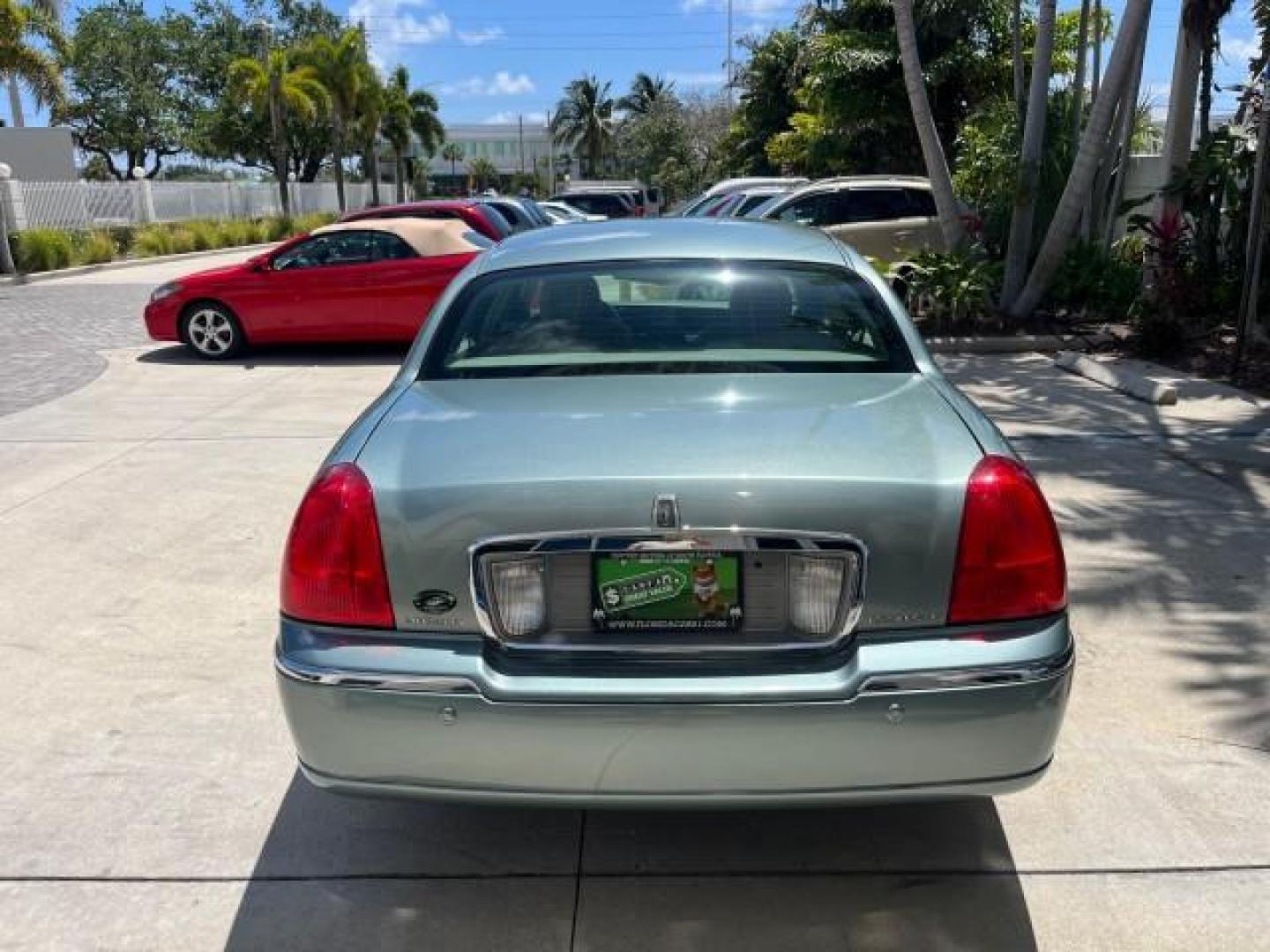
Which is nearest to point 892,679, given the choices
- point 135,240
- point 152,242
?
point 152,242

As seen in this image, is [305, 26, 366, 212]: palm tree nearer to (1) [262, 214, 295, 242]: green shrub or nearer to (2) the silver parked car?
(1) [262, 214, 295, 242]: green shrub

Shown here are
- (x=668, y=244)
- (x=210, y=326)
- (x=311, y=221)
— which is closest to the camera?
(x=668, y=244)

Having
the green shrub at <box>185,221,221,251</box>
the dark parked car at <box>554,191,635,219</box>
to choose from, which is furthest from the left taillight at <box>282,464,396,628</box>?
the green shrub at <box>185,221,221,251</box>

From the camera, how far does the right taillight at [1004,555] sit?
245 centimetres

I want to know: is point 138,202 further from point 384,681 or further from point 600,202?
point 384,681

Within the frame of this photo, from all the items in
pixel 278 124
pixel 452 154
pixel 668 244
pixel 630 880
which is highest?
pixel 452 154

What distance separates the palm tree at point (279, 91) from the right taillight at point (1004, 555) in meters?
37.3

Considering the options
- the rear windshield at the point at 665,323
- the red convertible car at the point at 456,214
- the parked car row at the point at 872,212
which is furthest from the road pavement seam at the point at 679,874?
the parked car row at the point at 872,212

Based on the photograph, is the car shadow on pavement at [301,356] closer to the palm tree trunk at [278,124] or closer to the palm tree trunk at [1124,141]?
the palm tree trunk at [1124,141]

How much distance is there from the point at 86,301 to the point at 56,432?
11.0m

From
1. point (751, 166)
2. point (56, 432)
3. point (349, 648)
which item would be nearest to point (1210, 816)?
point (349, 648)

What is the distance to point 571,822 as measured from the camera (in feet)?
10.4

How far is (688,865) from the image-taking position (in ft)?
9.70

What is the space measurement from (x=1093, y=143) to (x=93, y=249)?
21750 millimetres
